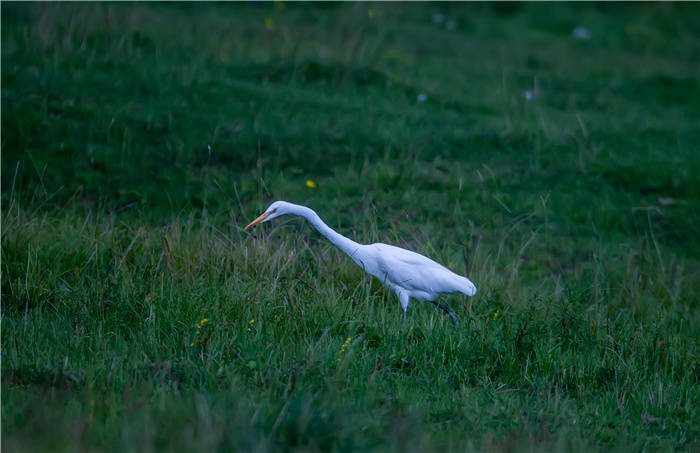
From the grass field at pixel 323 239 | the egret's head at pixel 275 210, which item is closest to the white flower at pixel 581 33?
the grass field at pixel 323 239

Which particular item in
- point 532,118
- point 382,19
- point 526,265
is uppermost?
point 382,19

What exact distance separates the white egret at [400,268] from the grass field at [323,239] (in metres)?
0.21

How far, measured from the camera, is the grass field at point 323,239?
3359 mm

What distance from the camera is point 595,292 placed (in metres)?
5.14

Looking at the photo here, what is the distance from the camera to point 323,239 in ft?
18.9

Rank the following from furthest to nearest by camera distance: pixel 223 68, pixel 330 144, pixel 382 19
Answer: pixel 382 19, pixel 223 68, pixel 330 144

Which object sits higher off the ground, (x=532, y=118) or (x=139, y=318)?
(x=532, y=118)

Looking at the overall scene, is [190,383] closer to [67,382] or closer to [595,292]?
[67,382]

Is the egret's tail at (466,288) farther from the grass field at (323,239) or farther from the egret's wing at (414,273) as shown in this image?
the grass field at (323,239)

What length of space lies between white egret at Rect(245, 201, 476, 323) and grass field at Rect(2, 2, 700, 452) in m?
0.21

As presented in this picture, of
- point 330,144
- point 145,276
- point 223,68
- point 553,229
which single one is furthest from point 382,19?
point 145,276

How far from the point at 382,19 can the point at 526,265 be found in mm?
5989

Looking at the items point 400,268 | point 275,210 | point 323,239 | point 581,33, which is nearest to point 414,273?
point 400,268

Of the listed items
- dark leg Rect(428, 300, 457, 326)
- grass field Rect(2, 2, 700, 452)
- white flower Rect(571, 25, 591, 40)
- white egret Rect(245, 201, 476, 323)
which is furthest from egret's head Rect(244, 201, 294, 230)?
white flower Rect(571, 25, 591, 40)
